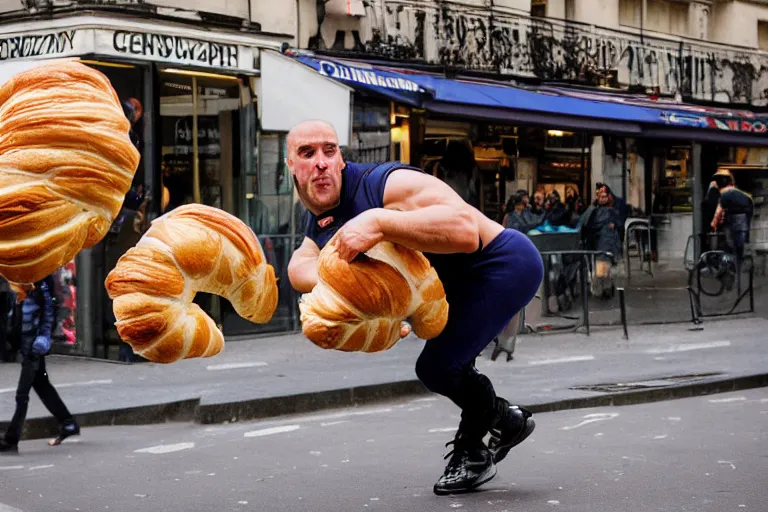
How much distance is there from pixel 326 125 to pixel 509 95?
1597 centimetres

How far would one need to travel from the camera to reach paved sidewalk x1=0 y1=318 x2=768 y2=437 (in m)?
11.0

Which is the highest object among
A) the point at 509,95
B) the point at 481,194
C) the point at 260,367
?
the point at 509,95

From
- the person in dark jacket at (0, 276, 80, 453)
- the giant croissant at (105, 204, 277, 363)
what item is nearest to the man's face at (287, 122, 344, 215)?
the giant croissant at (105, 204, 277, 363)

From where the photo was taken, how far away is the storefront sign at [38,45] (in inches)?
579

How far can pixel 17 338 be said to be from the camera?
48.9 ft

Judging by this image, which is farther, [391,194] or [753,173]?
[753,173]

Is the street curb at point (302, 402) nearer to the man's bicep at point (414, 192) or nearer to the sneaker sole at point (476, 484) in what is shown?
the sneaker sole at point (476, 484)

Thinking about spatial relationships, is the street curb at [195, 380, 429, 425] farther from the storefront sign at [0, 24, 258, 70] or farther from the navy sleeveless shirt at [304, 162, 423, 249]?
the navy sleeveless shirt at [304, 162, 423, 249]

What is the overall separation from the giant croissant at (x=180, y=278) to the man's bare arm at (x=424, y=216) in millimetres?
509

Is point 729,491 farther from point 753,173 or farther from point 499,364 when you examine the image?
point 753,173

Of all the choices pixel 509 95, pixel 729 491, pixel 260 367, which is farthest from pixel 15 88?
pixel 509 95

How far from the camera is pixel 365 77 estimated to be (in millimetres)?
17844

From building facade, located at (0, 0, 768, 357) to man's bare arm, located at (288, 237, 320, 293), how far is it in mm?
8375

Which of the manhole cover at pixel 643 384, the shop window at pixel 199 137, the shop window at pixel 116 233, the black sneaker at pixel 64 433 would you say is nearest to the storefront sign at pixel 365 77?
the shop window at pixel 199 137
